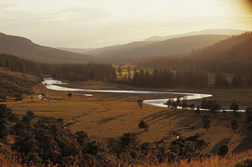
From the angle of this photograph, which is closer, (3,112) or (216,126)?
(3,112)

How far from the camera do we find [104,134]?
51031 mm

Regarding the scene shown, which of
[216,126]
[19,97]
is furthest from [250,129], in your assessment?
[19,97]

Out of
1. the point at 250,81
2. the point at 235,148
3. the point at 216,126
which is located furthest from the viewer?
the point at 250,81

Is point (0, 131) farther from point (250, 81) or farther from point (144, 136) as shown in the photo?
point (250, 81)

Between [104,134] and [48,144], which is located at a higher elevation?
[48,144]

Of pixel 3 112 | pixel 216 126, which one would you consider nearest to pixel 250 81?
pixel 216 126

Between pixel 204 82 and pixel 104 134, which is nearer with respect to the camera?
pixel 104 134

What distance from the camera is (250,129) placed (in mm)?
55188

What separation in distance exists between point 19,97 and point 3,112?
52978 millimetres

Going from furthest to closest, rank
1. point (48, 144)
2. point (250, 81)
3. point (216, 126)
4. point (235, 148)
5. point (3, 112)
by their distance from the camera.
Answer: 1. point (250, 81)
2. point (216, 126)
3. point (3, 112)
4. point (235, 148)
5. point (48, 144)

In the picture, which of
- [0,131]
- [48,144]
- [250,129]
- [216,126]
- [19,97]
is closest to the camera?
[48,144]

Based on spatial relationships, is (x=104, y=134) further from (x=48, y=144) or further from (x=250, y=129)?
(x=250, y=129)

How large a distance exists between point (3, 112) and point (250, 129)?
61550 mm

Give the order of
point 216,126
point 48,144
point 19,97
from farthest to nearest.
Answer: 1. point 19,97
2. point 216,126
3. point 48,144
